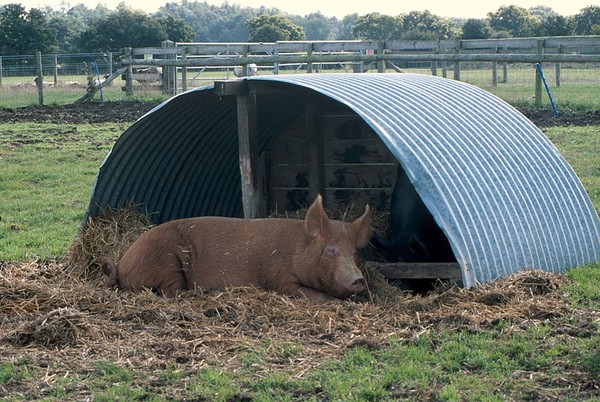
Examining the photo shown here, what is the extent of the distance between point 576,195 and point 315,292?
2761 mm

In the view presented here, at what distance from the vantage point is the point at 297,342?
18.5 feet

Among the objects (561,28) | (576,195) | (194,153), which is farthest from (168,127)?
(561,28)

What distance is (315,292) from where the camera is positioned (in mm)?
6855

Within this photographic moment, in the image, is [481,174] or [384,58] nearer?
[481,174]

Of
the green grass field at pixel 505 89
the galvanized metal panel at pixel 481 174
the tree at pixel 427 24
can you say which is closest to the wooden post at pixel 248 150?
the galvanized metal panel at pixel 481 174

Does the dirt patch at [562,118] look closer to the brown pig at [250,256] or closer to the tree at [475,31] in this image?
the brown pig at [250,256]

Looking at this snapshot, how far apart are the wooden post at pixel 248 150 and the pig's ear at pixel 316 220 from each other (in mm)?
1178

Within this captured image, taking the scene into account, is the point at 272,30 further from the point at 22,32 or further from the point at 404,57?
the point at 404,57

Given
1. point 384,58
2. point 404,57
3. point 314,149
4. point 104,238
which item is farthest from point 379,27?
point 104,238

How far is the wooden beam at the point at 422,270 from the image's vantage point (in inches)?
273

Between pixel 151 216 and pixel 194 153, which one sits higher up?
pixel 194 153

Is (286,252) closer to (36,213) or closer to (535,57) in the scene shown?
(36,213)

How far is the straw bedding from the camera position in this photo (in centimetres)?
546

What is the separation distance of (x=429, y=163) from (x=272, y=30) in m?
58.8
